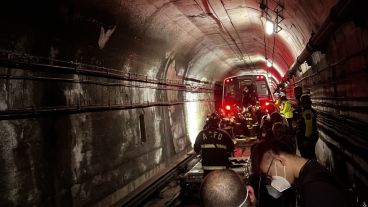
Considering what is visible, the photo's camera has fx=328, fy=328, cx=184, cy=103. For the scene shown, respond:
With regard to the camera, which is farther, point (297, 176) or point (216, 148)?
point (216, 148)

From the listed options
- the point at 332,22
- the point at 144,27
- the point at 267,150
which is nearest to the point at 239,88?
the point at 144,27

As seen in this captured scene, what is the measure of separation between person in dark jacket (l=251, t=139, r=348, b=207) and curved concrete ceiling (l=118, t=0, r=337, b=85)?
3539 millimetres

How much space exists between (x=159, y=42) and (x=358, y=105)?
6.68 m

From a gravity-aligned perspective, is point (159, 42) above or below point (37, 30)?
above

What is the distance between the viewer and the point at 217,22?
11.9 m

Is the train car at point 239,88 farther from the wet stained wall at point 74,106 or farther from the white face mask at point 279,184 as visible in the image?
the white face mask at point 279,184

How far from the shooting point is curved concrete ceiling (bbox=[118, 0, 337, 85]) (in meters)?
7.85

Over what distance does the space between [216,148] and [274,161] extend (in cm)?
391

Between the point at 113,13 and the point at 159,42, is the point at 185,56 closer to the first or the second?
the point at 159,42

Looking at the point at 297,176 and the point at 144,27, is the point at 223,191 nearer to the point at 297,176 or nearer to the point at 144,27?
the point at 297,176

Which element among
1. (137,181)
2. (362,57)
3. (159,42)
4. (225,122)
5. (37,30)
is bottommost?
(137,181)

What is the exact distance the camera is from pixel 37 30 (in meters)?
5.55

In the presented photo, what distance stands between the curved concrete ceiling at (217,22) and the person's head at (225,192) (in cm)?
444

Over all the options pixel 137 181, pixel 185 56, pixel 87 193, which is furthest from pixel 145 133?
pixel 185 56
